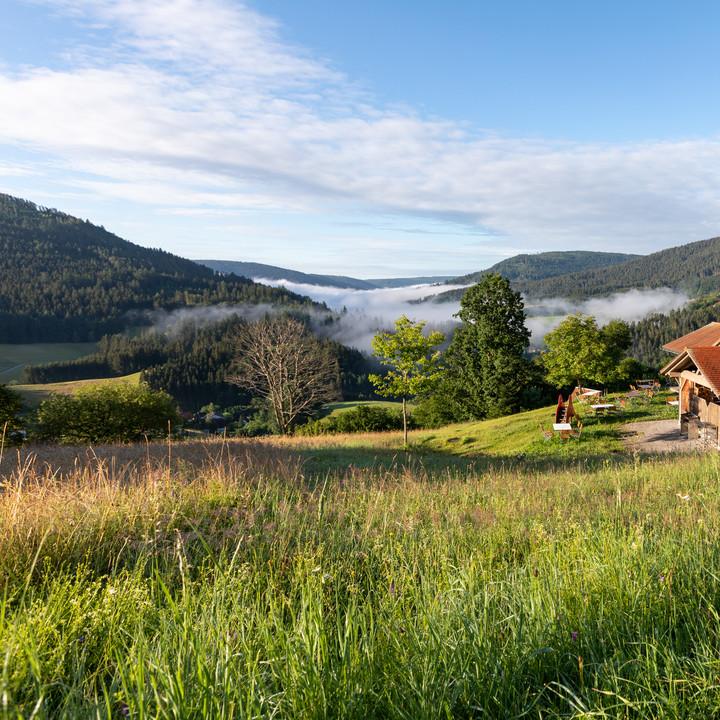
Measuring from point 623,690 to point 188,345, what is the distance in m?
162

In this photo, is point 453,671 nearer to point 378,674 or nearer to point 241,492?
point 378,674

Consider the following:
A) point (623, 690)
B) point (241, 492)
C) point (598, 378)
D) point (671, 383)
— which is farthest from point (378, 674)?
point (671, 383)

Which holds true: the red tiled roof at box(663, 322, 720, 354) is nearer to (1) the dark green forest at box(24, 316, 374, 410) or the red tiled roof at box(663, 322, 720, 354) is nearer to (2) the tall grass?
(2) the tall grass

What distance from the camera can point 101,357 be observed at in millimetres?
155250

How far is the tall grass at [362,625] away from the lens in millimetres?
2143

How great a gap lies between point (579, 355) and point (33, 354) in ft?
564

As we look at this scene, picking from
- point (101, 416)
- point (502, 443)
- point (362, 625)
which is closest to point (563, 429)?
point (502, 443)

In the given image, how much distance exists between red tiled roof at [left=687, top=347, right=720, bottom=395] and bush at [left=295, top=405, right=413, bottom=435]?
24511 millimetres

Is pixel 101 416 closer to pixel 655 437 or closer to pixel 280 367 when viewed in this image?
pixel 280 367

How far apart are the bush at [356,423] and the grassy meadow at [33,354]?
130m

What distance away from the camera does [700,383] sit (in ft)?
68.0

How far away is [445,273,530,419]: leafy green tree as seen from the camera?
40750 millimetres

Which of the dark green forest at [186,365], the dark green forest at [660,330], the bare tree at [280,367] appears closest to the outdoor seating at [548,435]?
the bare tree at [280,367]

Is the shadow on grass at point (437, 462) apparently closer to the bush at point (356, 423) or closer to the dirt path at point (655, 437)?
the dirt path at point (655, 437)
